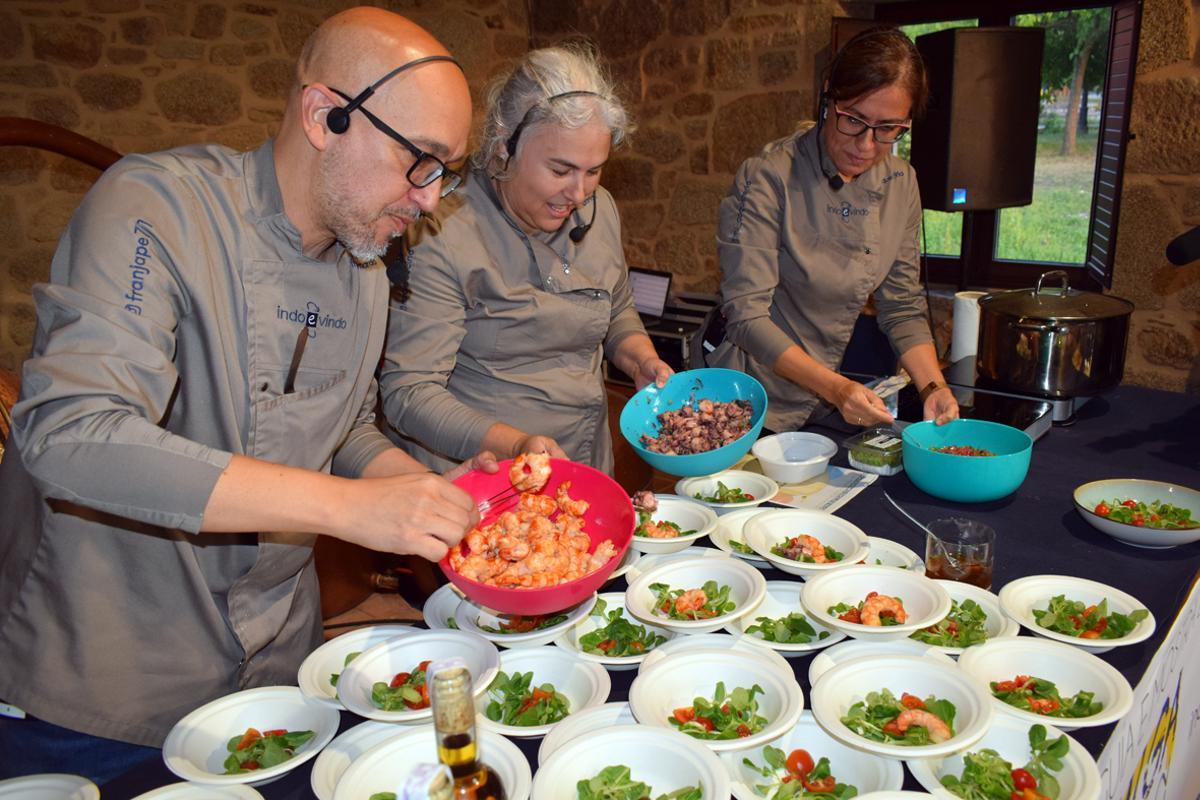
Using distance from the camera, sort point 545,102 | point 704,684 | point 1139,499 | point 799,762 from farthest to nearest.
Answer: point 1139,499
point 545,102
point 704,684
point 799,762

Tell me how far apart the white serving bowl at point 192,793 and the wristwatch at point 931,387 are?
6.05 ft

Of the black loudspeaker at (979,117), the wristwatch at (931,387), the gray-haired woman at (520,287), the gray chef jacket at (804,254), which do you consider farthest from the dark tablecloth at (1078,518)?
the black loudspeaker at (979,117)

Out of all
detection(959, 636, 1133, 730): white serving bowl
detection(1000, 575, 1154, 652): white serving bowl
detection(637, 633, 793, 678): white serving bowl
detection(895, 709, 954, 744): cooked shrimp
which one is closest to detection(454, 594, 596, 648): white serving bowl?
detection(637, 633, 793, 678): white serving bowl

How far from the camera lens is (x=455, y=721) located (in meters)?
0.68

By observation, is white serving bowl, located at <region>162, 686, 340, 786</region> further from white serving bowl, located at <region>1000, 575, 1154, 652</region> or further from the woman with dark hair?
the woman with dark hair

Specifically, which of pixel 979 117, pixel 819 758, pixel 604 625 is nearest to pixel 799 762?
pixel 819 758

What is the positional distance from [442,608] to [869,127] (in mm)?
1629

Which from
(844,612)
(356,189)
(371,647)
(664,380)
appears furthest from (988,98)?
(371,647)

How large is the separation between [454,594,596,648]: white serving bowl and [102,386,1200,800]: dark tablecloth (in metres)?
0.11

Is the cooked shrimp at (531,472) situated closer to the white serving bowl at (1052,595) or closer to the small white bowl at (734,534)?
the small white bowl at (734,534)

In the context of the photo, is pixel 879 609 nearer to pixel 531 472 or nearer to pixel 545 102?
pixel 531 472

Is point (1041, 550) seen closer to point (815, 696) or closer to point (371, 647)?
point (815, 696)

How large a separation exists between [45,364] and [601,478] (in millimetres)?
870

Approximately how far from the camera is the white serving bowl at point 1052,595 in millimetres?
1407
